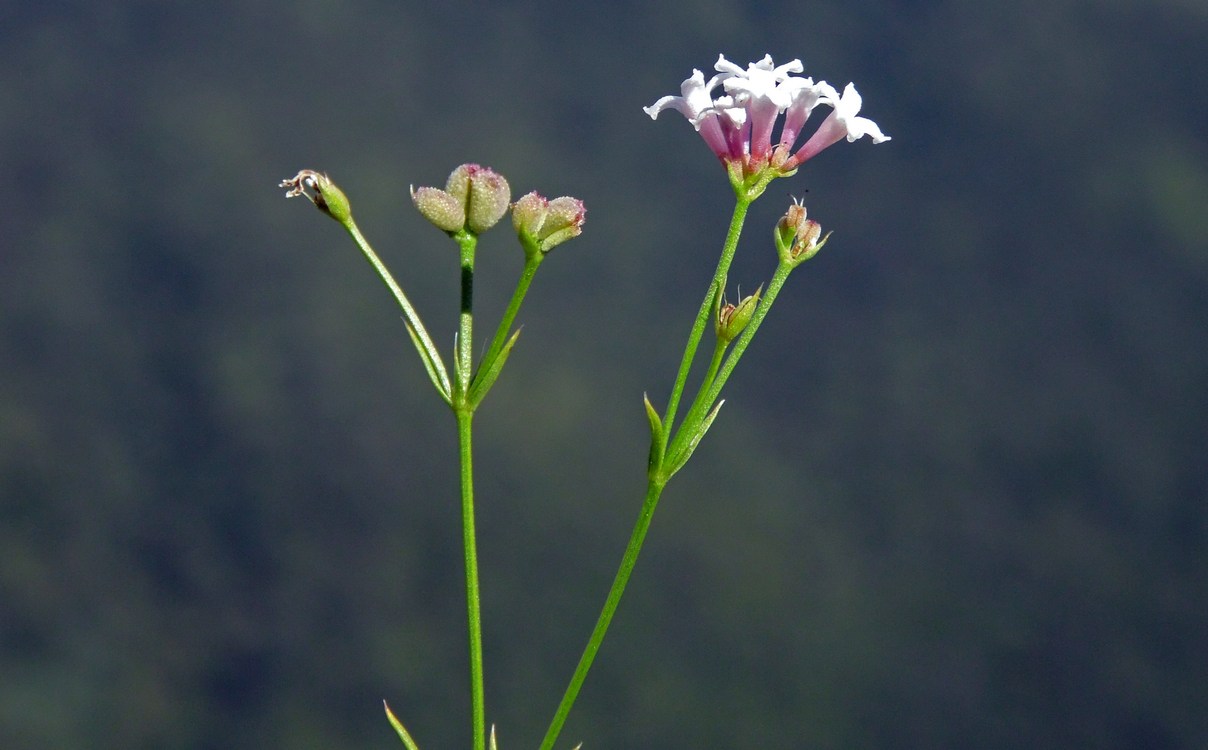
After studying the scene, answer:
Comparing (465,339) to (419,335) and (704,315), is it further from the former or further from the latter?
(704,315)

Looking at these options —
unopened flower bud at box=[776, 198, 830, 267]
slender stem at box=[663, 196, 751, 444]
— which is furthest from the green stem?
unopened flower bud at box=[776, 198, 830, 267]

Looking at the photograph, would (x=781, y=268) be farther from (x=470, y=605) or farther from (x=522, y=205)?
(x=470, y=605)

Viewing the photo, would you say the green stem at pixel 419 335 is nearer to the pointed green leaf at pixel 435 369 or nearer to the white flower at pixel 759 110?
the pointed green leaf at pixel 435 369

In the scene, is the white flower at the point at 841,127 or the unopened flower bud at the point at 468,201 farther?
the white flower at the point at 841,127

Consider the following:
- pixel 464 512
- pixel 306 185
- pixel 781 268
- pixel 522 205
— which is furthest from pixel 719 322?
pixel 306 185

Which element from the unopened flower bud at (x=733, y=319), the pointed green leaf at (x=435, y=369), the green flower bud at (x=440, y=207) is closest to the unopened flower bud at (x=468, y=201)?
the green flower bud at (x=440, y=207)

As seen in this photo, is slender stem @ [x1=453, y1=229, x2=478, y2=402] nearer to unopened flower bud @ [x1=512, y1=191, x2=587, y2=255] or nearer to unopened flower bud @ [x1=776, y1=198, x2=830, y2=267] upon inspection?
unopened flower bud @ [x1=512, y1=191, x2=587, y2=255]
